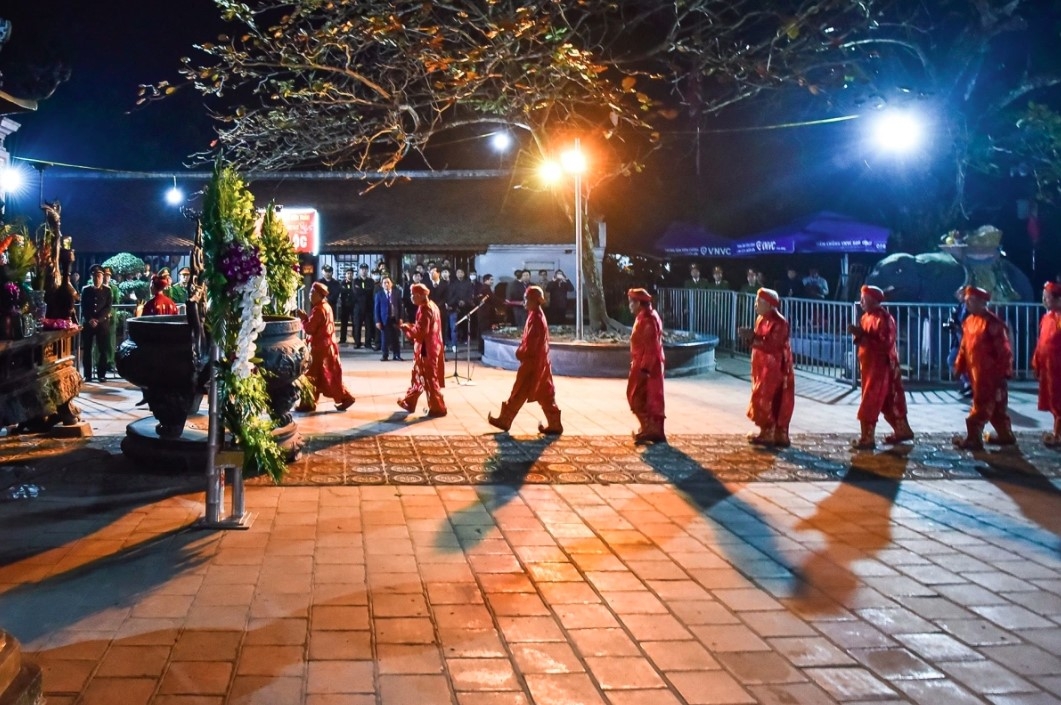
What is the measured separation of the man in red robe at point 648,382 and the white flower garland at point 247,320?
423 cm

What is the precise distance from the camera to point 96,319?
14383 millimetres

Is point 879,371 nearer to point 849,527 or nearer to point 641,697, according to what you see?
point 849,527

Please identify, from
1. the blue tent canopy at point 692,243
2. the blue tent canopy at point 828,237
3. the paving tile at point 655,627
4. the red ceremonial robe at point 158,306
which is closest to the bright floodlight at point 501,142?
the blue tent canopy at point 692,243

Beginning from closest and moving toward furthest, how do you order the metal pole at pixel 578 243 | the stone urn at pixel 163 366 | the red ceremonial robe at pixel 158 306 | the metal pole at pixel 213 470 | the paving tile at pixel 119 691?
1. the paving tile at pixel 119 691
2. the metal pole at pixel 213 470
3. the stone urn at pixel 163 366
4. the red ceremonial robe at pixel 158 306
5. the metal pole at pixel 578 243

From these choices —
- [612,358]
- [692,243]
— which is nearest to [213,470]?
[612,358]

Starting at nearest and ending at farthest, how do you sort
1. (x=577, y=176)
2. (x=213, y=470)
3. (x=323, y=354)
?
(x=213, y=470), (x=323, y=354), (x=577, y=176)

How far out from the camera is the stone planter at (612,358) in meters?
15.5

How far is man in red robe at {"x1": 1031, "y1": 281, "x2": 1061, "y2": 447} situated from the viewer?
961cm

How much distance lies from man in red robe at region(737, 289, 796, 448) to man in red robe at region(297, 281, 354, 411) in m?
5.05

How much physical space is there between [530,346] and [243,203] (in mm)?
4179

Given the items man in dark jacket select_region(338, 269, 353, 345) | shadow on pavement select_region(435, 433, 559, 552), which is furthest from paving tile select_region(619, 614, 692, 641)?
man in dark jacket select_region(338, 269, 353, 345)

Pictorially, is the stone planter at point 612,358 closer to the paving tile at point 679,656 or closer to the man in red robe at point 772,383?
the man in red robe at point 772,383

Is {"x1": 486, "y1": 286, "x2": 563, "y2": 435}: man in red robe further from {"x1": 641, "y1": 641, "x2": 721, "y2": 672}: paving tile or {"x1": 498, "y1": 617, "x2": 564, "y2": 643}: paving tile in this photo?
{"x1": 641, "y1": 641, "x2": 721, "y2": 672}: paving tile

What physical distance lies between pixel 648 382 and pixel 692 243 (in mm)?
15137
